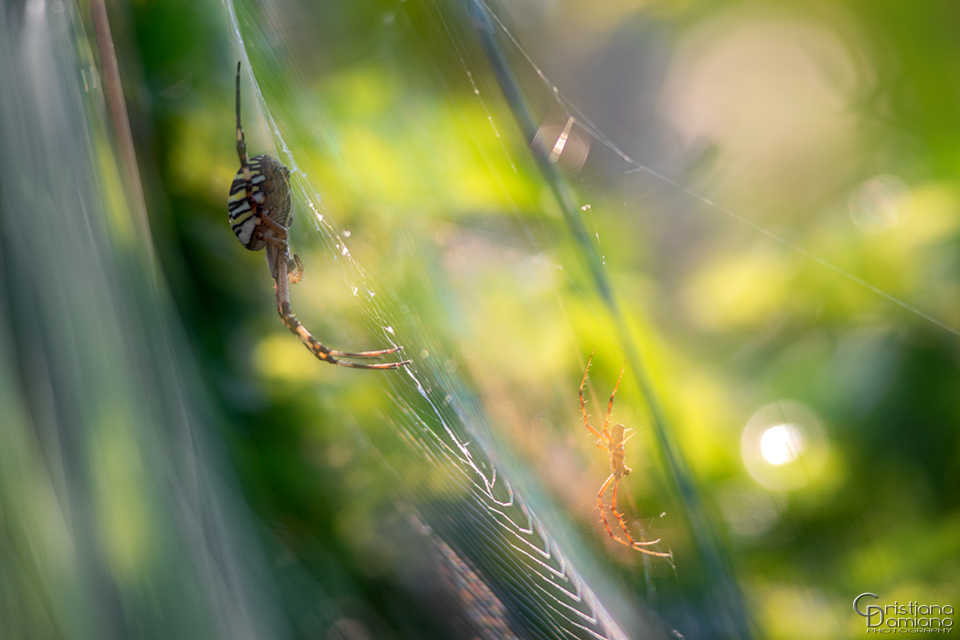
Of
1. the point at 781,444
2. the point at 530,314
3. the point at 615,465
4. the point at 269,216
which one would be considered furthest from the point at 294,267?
the point at 781,444

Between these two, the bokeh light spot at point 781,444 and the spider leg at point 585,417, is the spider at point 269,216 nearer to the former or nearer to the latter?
the spider leg at point 585,417

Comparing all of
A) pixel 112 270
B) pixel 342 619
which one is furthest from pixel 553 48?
pixel 342 619

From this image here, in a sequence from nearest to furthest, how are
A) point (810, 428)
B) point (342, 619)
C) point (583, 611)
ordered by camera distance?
point (583, 611)
point (810, 428)
point (342, 619)

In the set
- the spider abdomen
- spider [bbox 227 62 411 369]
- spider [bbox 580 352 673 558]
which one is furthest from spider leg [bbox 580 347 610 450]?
the spider abdomen

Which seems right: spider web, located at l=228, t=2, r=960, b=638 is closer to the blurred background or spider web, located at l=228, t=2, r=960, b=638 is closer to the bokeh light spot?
the blurred background

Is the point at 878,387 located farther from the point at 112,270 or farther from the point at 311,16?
the point at 112,270

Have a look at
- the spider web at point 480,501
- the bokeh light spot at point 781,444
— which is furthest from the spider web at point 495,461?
the bokeh light spot at point 781,444
